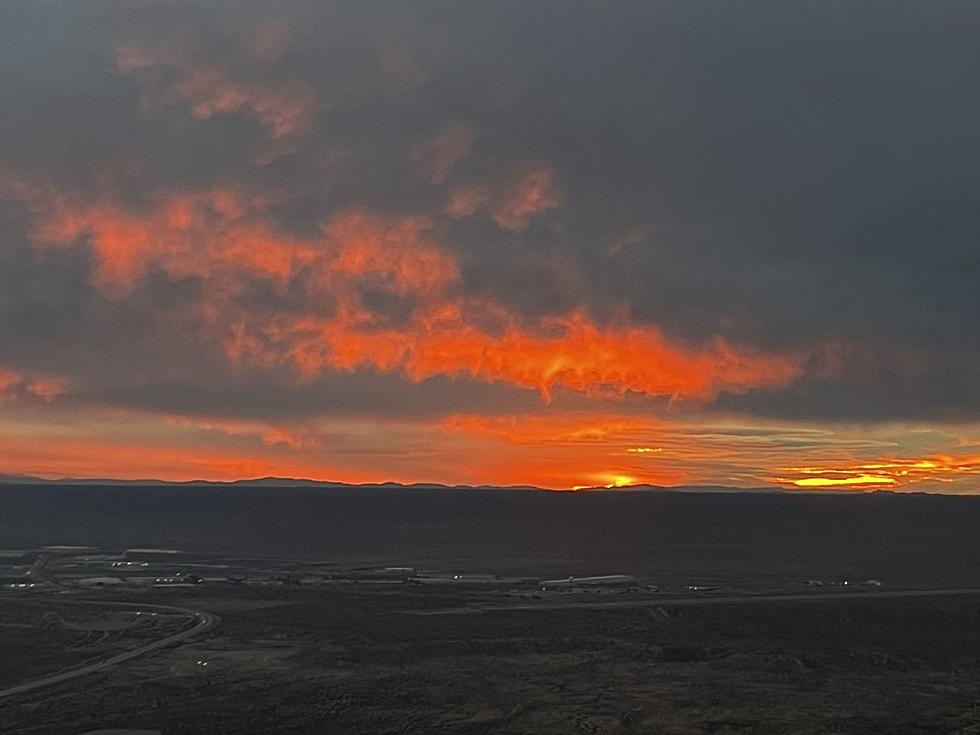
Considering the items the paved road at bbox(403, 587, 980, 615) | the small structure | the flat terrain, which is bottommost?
the flat terrain

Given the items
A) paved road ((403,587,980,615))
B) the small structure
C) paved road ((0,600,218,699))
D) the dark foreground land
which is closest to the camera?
the dark foreground land

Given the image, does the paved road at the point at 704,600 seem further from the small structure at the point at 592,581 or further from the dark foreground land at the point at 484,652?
the small structure at the point at 592,581

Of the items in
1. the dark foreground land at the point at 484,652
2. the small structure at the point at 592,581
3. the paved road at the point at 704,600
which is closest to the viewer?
the dark foreground land at the point at 484,652

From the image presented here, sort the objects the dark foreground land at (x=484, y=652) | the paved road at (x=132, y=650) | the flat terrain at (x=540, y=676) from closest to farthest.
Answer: the flat terrain at (x=540, y=676), the dark foreground land at (x=484, y=652), the paved road at (x=132, y=650)

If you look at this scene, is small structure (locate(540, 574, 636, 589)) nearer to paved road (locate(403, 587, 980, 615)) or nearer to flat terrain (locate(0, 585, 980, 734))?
paved road (locate(403, 587, 980, 615))

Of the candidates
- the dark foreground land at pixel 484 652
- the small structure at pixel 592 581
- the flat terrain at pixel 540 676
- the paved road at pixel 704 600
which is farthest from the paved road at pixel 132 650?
the small structure at pixel 592 581

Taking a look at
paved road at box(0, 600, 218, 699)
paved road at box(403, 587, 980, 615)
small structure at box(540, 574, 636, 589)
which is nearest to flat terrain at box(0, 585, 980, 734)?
paved road at box(0, 600, 218, 699)

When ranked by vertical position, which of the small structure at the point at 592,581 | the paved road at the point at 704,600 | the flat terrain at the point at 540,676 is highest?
the small structure at the point at 592,581
